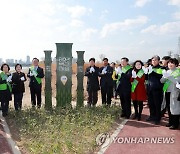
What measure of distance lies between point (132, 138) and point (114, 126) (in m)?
1.10

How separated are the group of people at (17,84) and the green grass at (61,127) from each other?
452 mm

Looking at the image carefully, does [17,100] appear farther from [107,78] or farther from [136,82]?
[136,82]

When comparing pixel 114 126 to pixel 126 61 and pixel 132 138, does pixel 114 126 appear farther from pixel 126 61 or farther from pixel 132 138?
pixel 126 61

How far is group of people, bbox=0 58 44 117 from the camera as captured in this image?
8.97 m

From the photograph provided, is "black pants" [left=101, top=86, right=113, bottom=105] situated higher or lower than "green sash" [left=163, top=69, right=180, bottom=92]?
lower

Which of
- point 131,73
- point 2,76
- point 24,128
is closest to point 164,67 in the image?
point 131,73

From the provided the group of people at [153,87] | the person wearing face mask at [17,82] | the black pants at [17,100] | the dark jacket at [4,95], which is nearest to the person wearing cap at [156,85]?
the group of people at [153,87]

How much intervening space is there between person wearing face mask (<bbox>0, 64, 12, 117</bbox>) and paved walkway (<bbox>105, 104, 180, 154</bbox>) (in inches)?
155

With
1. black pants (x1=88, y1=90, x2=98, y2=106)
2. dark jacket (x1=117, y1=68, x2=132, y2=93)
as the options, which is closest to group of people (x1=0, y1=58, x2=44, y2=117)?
black pants (x1=88, y1=90, x2=98, y2=106)

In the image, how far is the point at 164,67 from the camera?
7773 millimetres

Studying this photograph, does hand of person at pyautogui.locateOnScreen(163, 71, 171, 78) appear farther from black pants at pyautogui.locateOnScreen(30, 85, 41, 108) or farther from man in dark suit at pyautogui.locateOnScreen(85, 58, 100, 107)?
black pants at pyautogui.locateOnScreen(30, 85, 41, 108)

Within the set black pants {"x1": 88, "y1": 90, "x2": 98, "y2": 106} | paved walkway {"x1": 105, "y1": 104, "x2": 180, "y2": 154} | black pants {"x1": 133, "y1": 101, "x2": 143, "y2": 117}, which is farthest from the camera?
black pants {"x1": 88, "y1": 90, "x2": 98, "y2": 106}

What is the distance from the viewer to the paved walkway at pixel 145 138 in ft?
19.0

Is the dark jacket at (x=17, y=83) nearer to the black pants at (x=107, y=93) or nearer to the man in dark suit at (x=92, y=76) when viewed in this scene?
the man in dark suit at (x=92, y=76)
